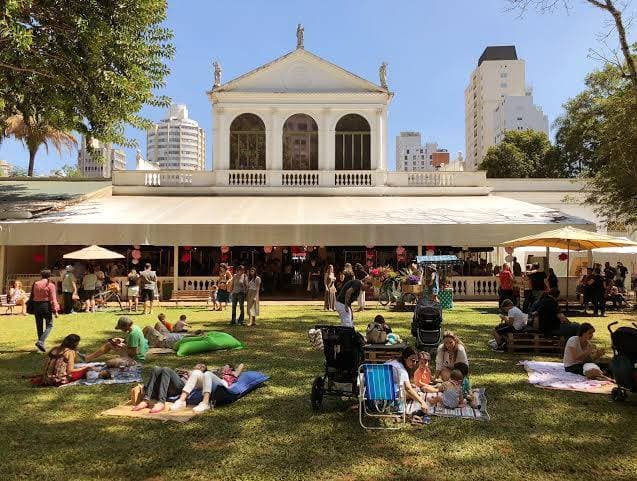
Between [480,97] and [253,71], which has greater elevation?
[480,97]

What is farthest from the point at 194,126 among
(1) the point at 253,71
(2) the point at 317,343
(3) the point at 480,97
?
(2) the point at 317,343

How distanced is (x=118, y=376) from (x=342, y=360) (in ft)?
11.3

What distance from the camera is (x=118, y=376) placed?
7.45 m

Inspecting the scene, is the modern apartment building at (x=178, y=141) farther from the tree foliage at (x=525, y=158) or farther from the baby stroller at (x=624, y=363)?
the baby stroller at (x=624, y=363)

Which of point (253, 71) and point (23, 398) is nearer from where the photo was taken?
point (23, 398)

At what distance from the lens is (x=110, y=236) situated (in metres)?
17.4

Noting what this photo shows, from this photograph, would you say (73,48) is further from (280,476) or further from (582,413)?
(582,413)

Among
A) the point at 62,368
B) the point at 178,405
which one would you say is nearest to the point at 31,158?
the point at 62,368

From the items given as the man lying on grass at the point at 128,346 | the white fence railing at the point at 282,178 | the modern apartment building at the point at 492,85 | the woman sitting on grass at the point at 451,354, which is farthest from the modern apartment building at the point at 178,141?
the woman sitting on grass at the point at 451,354

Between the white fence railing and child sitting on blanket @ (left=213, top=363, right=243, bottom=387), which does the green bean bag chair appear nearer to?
child sitting on blanket @ (left=213, top=363, right=243, bottom=387)

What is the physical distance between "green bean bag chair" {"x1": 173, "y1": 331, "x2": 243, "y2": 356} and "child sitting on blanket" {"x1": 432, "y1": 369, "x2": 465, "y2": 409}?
4.45 m

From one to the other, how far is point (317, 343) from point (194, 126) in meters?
175

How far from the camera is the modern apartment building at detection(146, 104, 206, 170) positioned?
→ 16738cm

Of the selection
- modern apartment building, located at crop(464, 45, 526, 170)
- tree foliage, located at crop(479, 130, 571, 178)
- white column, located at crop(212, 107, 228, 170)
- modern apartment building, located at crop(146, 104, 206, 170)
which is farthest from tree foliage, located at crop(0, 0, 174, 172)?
modern apartment building, located at crop(146, 104, 206, 170)
